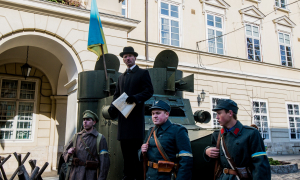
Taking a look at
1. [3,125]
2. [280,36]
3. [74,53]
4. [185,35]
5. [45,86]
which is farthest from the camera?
[280,36]

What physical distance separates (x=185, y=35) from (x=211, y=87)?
273 centimetres

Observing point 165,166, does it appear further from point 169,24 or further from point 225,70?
point 225,70

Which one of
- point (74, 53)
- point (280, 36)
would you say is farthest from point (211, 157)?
point (280, 36)

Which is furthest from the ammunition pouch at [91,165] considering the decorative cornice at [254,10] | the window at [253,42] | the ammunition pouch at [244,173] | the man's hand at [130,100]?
the decorative cornice at [254,10]

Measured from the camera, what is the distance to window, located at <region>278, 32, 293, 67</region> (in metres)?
15.5

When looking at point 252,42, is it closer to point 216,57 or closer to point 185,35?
point 216,57

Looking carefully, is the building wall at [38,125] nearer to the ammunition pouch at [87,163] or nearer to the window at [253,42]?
the ammunition pouch at [87,163]

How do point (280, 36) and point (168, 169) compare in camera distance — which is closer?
point (168, 169)

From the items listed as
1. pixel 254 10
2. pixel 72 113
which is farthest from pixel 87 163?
pixel 254 10

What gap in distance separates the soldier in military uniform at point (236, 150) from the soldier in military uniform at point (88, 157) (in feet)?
4.72

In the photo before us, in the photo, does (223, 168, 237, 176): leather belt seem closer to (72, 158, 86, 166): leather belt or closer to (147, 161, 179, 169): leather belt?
(147, 161, 179, 169): leather belt

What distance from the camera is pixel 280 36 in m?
15.7

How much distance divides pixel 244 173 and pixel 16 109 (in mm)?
9681

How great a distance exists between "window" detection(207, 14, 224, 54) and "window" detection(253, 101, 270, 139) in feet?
11.1
